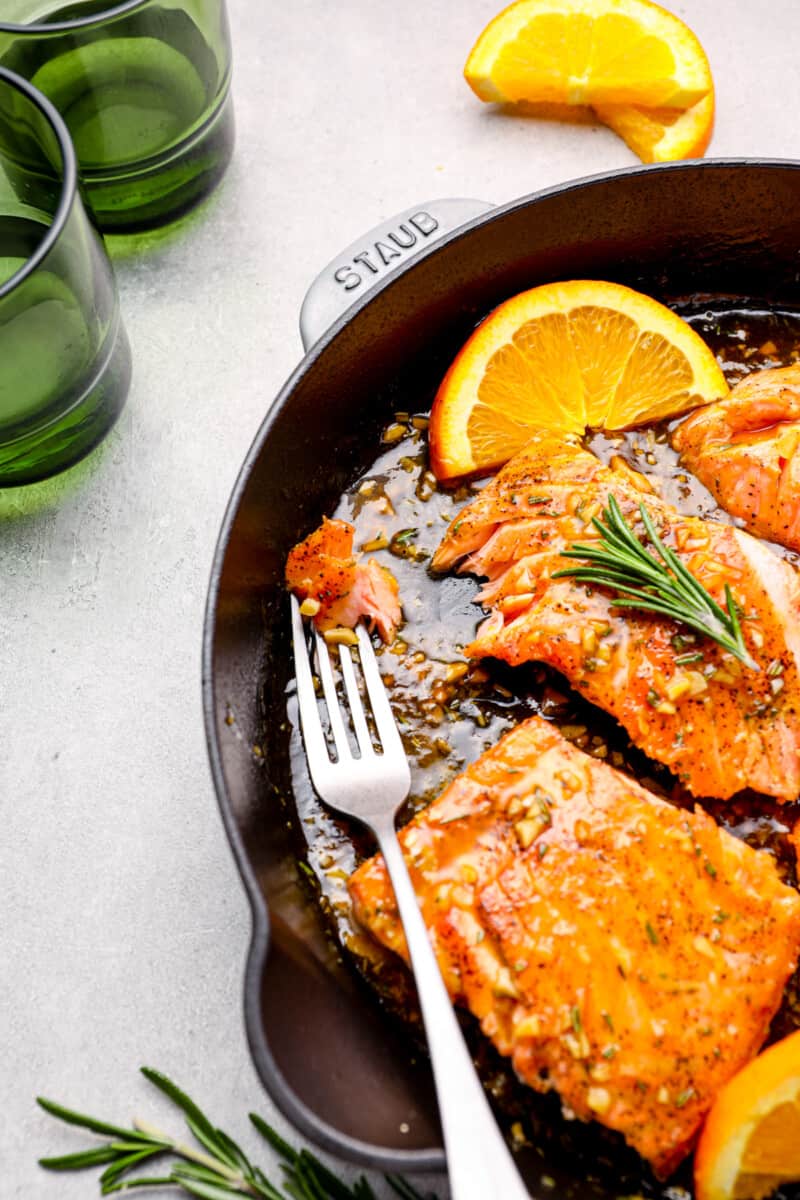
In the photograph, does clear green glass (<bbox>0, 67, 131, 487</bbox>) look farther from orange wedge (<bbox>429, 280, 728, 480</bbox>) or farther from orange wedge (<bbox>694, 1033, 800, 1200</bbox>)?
orange wedge (<bbox>694, 1033, 800, 1200</bbox>)

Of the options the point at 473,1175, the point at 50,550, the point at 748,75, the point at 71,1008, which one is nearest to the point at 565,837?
the point at 473,1175

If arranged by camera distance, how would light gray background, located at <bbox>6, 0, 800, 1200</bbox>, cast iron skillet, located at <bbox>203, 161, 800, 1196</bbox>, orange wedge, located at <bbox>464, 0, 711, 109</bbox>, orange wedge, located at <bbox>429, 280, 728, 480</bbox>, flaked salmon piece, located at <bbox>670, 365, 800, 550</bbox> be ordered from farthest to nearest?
orange wedge, located at <bbox>464, 0, 711, 109</bbox> < orange wedge, located at <bbox>429, 280, 728, 480</bbox> < flaked salmon piece, located at <bbox>670, 365, 800, 550</bbox> < light gray background, located at <bbox>6, 0, 800, 1200</bbox> < cast iron skillet, located at <bbox>203, 161, 800, 1196</bbox>

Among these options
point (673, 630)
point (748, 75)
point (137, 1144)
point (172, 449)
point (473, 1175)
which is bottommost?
point (137, 1144)

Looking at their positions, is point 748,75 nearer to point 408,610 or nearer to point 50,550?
point 408,610

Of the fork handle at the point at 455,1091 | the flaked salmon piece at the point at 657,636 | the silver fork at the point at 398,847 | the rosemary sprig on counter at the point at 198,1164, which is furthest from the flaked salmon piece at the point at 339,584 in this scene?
the rosemary sprig on counter at the point at 198,1164

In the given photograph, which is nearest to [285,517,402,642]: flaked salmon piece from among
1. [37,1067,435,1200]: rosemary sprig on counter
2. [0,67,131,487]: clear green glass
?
[0,67,131,487]: clear green glass

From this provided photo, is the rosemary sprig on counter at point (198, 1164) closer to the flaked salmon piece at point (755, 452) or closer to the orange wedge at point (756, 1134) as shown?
the orange wedge at point (756, 1134)
